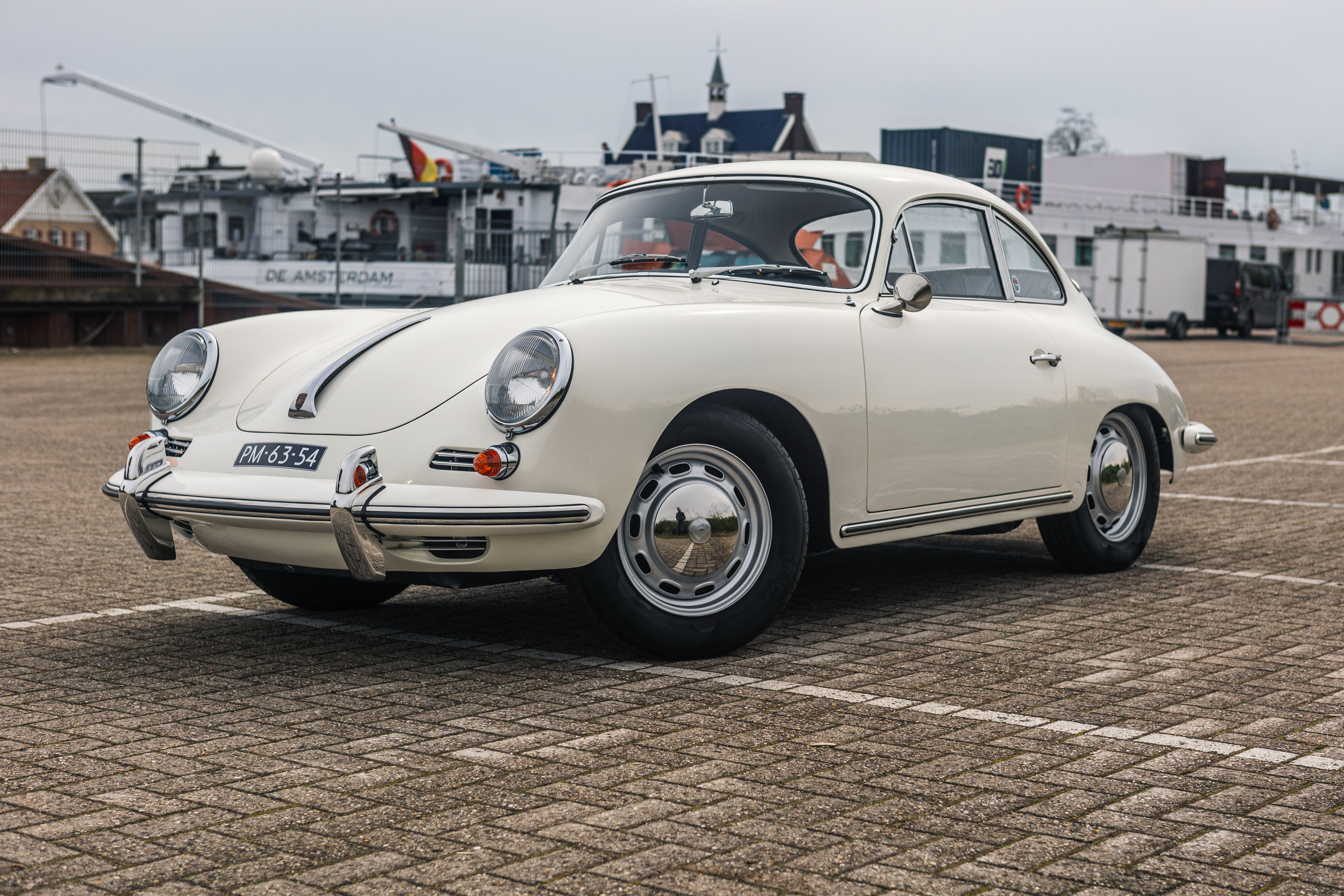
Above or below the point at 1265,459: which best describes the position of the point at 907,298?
above

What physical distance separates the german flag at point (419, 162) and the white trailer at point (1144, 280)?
23.1m

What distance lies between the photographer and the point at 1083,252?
2231 inches

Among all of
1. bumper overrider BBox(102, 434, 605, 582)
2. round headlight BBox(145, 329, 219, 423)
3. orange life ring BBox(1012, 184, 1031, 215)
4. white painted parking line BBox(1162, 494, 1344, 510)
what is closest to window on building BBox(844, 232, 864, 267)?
bumper overrider BBox(102, 434, 605, 582)

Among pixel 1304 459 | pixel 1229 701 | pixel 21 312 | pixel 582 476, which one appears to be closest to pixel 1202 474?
pixel 1304 459

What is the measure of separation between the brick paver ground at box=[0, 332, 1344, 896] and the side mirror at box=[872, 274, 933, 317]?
1.08 meters

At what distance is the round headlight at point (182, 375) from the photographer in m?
4.97

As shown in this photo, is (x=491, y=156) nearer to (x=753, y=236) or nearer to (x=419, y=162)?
(x=419, y=162)

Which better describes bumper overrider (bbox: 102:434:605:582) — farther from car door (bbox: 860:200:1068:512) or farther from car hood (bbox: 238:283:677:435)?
car door (bbox: 860:200:1068:512)

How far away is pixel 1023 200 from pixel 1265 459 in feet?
131

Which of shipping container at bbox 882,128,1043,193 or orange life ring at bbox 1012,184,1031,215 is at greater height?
shipping container at bbox 882,128,1043,193

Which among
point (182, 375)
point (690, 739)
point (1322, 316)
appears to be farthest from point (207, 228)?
point (690, 739)

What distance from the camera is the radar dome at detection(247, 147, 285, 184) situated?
48.4 m

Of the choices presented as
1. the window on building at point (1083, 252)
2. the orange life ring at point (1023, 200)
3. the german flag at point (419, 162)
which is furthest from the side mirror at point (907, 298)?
the window on building at point (1083, 252)

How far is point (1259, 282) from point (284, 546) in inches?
1719
